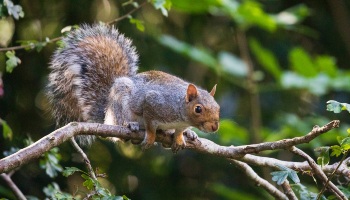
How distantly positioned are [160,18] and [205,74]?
1.93 ft

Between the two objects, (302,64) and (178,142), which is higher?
(302,64)

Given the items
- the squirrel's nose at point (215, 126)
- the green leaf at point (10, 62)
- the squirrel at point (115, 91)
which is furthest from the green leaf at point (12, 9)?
the squirrel's nose at point (215, 126)

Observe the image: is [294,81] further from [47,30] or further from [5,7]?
[5,7]

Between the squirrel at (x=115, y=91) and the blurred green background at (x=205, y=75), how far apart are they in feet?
1.80

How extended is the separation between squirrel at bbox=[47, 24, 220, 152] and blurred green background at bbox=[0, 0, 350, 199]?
0.55 m

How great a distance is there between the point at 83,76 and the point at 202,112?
697 mm

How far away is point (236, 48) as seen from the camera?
260 inches

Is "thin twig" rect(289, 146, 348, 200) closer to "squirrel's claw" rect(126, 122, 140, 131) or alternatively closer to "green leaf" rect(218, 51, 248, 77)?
"squirrel's claw" rect(126, 122, 140, 131)

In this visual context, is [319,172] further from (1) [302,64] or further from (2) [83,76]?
(1) [302,64]

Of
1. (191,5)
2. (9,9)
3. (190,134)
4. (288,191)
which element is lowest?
(288,191)

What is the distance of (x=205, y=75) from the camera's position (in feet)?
20.6

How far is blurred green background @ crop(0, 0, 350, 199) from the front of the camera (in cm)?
488

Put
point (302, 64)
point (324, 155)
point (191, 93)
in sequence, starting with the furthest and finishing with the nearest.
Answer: point (302, 64) → point (191, 93) → point (324, 155)

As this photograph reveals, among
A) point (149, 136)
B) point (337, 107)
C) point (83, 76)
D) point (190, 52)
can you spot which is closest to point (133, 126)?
point (149, 136)
